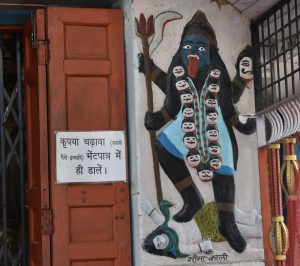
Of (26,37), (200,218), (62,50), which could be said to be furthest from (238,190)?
(26,37)

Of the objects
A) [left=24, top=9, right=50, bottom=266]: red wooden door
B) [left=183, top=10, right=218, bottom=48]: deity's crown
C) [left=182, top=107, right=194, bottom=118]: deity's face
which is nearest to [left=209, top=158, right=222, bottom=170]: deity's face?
[left=182, top=107, right=194, bottom=118]: deity's face

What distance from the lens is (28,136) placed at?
5395mm

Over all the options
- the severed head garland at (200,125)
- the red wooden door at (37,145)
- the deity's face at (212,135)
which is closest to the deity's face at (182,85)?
the severed head garland at (200,125)

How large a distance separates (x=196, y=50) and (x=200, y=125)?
0.59 m

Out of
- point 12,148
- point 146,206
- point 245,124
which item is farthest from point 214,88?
point 12,148

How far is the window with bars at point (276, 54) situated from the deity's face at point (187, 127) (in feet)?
1.93

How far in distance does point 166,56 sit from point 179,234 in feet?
4.38

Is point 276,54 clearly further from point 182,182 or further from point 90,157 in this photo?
point 90,157

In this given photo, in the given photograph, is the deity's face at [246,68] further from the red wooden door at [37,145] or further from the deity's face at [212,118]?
the red wooden door at [37,145]

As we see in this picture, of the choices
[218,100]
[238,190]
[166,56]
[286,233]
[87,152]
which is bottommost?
[286,233]

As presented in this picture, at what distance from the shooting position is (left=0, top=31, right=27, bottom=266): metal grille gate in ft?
18.4

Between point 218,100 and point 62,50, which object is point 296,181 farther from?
point 62,50

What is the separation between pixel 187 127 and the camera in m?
5.08

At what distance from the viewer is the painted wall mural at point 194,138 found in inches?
196
